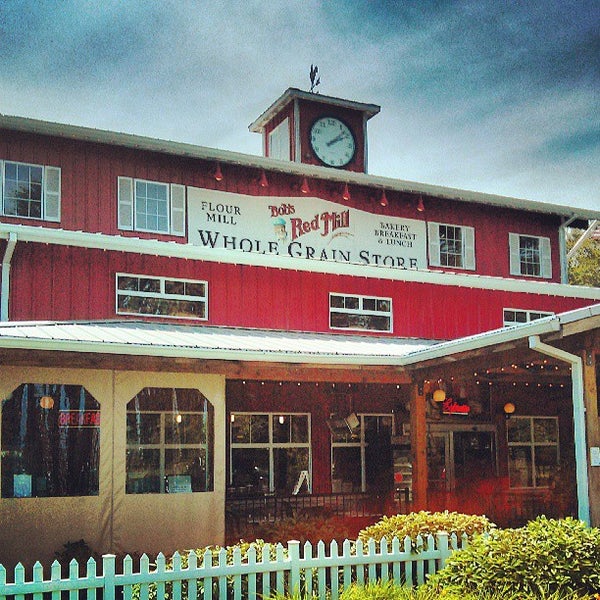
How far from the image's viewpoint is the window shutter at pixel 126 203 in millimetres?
17141

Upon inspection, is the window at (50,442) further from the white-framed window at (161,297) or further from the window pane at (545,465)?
the window pane at (545,465)

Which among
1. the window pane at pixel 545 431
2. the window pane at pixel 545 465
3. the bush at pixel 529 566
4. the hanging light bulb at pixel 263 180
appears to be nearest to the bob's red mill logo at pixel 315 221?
the hanging light bulb at pixel 263 180

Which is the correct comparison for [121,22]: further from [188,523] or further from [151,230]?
[188,523]

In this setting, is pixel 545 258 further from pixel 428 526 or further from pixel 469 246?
pixel 428 526

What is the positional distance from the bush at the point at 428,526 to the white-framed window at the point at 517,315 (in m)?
10.4

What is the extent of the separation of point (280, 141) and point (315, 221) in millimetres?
4847

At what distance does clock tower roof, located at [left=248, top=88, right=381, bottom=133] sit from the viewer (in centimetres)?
2245

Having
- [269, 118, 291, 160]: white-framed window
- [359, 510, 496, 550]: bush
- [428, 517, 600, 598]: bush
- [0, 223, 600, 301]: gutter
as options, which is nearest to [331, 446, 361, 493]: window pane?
[0, 223, 600, 301]: gutter

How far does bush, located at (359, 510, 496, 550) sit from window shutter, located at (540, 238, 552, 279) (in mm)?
14670

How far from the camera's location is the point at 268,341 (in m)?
13.8

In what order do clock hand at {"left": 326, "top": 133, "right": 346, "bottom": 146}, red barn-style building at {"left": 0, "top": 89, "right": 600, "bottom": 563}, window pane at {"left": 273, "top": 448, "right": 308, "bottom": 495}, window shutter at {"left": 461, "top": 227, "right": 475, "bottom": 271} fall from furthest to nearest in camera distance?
clock hand at {"left": 326, "top": 133, "right": 346, "bottom": 146} < window shutter at {"left": 461, "top": 227, "right": 475, "bottom": 271} < window pane at {"left": 273, "top": 448, "right": 308, "bottom": 495} < red barn-style building at {"left": 0, "top": 89, "right": 600, "bottom": 563}

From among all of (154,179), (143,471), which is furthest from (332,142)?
(143,471)

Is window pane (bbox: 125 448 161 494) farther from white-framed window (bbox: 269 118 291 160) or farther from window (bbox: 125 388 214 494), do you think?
white-framed window (bbox: 269 118 291 160)

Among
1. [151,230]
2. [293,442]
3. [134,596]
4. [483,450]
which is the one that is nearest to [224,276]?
[151,230]
